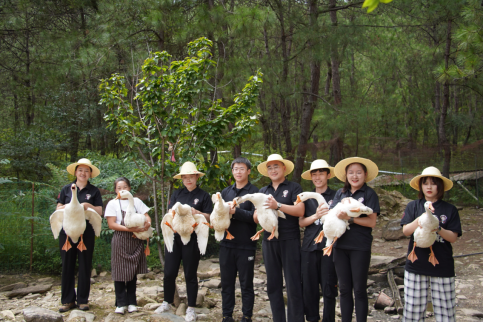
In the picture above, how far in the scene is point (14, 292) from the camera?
5.67m

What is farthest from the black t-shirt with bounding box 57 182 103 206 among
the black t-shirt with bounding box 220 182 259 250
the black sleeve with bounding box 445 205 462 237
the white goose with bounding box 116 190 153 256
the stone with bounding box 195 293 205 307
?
the black sleeve with bounding box 445 205 462 237

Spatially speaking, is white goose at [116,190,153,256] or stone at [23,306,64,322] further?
white goose at [116,190,153,256]

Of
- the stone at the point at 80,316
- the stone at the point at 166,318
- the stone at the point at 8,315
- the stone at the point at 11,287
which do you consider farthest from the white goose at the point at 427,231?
the stone at the point at 11,287

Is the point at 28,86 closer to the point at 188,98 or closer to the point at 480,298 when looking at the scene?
the point at 188,98

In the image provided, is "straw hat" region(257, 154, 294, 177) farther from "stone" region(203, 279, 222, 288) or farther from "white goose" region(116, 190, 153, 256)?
"stone" region(203, 279, 222, 288)

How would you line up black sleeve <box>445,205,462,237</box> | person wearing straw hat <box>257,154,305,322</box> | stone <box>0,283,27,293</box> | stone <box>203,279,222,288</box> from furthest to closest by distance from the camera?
stone <box>203,279,222,288</box> → stone <box>0,283,27,293</box> → person wearing straw hat <box>257,154,305,322</box> → black sleeve <box>445,205,462,237</box>

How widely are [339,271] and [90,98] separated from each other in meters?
10.6

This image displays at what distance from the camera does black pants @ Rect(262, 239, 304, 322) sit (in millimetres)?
3932

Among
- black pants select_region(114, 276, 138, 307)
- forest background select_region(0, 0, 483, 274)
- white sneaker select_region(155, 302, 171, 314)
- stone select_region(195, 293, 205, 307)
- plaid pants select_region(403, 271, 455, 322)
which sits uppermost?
forest background select_region(0, 0, 483, 274)

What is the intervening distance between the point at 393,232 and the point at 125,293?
6977mm

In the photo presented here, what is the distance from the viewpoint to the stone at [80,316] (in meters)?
4.12

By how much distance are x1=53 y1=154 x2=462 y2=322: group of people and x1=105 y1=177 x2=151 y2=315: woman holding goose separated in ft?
0.04

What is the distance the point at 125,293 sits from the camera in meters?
4.45

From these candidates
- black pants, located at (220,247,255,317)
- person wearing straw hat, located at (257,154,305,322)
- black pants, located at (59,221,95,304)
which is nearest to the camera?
person wearing straw hat, located at (257,154,305,322)
